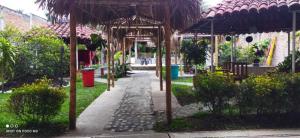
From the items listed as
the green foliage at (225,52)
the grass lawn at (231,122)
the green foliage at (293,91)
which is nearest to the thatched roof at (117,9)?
the grass lawn at (231,122)

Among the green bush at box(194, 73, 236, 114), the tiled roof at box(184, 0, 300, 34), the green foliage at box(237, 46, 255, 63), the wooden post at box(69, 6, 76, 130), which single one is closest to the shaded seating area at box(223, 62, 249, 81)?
the tiled roof at box(184, 0, 300, 34)

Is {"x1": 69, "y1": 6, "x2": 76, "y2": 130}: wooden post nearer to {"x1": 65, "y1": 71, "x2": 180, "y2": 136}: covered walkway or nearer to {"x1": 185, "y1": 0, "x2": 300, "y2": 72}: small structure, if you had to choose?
{"x1": 65, "y1": 71, "x2": 180, "y2": 136}: covered walkway

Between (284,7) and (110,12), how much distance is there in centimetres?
529

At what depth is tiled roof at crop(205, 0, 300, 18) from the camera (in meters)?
9.36

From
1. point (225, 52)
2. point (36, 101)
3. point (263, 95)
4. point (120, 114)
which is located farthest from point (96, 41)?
point (263, 95)

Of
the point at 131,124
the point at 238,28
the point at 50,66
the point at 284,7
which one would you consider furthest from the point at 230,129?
the point at 50,66

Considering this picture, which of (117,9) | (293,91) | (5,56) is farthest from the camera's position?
(5,56)

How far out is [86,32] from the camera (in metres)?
25.5

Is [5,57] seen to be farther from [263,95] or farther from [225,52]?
[225,52]

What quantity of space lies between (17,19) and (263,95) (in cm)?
2080

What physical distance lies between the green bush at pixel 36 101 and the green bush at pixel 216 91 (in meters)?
3.06

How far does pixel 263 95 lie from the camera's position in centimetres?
834

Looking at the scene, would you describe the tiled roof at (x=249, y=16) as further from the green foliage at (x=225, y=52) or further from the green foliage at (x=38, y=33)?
the green foliage at (x=225, y=52)

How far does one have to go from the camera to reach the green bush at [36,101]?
7891 millimetres
